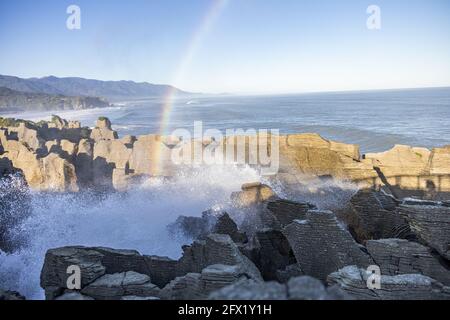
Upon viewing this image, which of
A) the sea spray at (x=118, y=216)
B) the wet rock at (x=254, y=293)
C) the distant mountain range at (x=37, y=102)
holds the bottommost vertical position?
the sea spray at (x=118, y=216)

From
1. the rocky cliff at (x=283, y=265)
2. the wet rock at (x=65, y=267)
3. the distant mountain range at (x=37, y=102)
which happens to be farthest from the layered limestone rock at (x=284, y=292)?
the distant mountain range at (x=37, y=102)

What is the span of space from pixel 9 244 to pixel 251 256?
7.81 meters

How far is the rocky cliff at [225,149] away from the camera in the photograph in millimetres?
13555

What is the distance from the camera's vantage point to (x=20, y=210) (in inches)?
527

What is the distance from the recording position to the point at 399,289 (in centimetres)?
537

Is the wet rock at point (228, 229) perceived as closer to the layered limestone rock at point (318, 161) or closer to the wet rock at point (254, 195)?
the wet rock at point (254, 195)

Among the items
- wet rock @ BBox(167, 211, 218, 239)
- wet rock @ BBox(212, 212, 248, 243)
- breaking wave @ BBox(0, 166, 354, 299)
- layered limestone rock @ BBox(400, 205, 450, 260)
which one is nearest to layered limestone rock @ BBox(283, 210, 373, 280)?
layered limestone rock @ BBox(400, 205, 450, 260)

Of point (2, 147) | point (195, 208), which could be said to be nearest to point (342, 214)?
point (195, 208)

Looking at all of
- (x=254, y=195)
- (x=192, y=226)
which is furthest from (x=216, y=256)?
(x=192, y=226)

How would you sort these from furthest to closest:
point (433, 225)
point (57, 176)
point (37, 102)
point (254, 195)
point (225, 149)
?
point (37, 102), point (225, 149), point (57, 176), point (254, 195), point (433, 225)

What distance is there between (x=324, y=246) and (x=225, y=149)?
12.3 metres

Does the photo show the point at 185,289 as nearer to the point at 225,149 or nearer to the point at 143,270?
the point at 143,270

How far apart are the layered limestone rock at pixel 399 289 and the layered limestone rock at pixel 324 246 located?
1.15 meters
